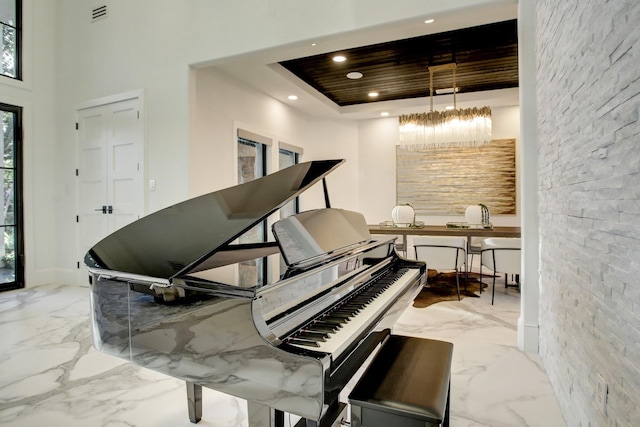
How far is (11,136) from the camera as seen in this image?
183 inches

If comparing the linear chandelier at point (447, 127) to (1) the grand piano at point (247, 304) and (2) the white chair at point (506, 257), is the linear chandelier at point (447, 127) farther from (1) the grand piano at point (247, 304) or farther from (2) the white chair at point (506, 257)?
(1) the grand piano at point (247, 304)

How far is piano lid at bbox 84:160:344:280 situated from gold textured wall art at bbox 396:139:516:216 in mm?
4835

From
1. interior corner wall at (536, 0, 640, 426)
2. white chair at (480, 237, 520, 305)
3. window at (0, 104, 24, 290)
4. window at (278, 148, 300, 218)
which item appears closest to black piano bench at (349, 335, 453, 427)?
interior corner wall at (536, 0, 640, 426)

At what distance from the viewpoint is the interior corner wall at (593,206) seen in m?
1.14

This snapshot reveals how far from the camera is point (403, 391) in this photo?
1.25 m

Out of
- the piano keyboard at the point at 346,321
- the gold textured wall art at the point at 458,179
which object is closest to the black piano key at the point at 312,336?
the piano keyboard at the point at 346,321

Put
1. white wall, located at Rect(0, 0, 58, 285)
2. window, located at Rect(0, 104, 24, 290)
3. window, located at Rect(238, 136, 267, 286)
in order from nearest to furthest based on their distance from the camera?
window, located at Rect(0, 104, 24, 290), white wall, located at Rect(0, 0, 58, 285), window, located at Rect(238, 136, 267, 286)

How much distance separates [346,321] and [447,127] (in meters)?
3.93

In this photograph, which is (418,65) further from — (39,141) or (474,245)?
(39,141)

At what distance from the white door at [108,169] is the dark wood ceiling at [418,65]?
2066 millimetres

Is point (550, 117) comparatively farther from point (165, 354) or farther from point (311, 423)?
point (165, 354)

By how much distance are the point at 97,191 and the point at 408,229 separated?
389 centimetres

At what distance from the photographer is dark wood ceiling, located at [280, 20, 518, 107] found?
4023 millimetres

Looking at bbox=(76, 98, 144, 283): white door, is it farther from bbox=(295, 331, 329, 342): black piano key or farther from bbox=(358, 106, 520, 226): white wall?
bbox=(358, 106, 520, 226): white wall
